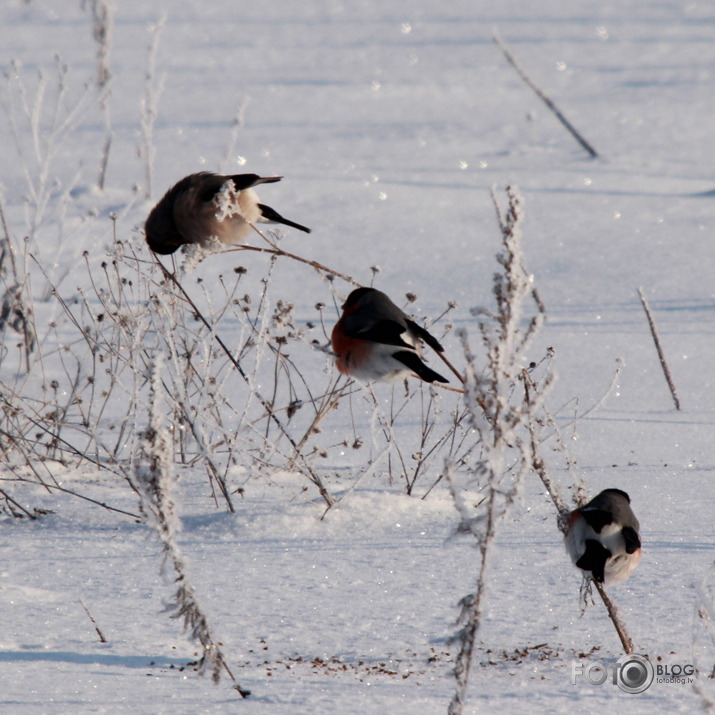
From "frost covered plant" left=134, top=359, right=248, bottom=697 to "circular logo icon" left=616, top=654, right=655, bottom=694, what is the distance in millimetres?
935

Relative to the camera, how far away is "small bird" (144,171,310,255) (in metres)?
2.93

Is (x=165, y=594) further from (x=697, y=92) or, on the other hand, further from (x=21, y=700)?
(x=697, y=92)

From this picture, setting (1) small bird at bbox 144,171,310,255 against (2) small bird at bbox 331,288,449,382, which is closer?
(2) small bird at bbox 331,288,449,382

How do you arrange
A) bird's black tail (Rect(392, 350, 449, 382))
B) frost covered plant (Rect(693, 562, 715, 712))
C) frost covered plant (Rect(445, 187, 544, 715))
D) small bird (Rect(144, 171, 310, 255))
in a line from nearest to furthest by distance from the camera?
1. frost covered plant (Rect(445, 187, 544, 715))
2. frost covered plant (Rect(693, 562, 715, 712))
3. bird's black tail (Rect(392, 350, 449, 382))
4. small bird (Rect(144, 171, 310, 255))

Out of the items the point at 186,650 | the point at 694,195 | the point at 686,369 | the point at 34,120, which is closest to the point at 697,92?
the point at 694,195

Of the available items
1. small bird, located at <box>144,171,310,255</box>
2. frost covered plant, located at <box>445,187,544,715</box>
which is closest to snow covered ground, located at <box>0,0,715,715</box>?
frost covered plant, located at <box>445,187,544,715</box>

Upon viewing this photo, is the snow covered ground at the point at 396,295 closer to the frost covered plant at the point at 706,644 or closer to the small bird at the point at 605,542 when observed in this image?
the frost covered plant at the point at 706,644

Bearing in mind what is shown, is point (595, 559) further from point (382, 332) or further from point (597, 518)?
point (382, 332)

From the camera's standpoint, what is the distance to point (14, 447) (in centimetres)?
412

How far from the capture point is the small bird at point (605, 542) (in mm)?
2342

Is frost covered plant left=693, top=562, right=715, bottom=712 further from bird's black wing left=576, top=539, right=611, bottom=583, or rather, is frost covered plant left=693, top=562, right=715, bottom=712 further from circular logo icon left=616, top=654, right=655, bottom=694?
bird's black wing left=576, top=539, right=611, bottom=583

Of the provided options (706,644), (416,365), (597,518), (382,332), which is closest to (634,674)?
(706,644)

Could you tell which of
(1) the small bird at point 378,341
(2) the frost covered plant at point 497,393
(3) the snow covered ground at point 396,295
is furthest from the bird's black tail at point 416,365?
(3) the snow covered ground at point 396,295

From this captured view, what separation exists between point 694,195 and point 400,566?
525 centimetres
